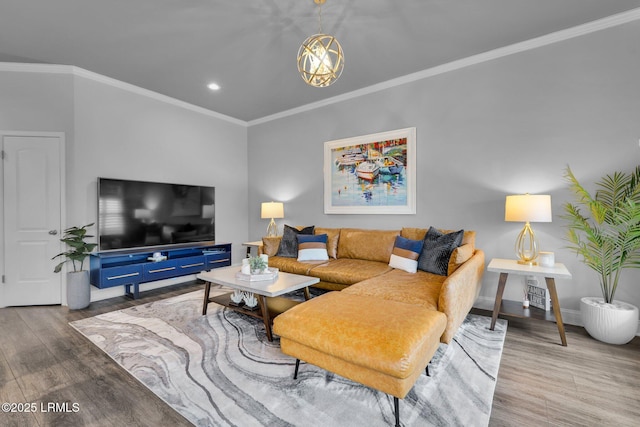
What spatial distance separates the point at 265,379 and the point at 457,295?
4.93 ft

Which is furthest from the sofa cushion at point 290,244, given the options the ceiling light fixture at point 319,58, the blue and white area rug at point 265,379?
the ceiling light fixture at point 319,58

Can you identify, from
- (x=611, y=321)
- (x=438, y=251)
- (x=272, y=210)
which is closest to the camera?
(x=611, y=321)

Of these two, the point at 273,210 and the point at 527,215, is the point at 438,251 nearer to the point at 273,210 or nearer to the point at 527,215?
the point at 527,215

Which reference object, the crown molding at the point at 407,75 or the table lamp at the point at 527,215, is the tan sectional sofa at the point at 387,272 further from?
the crown molding at the point at 407,75

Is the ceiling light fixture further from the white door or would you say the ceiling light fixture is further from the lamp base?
the white door

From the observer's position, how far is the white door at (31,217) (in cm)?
342

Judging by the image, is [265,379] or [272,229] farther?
[272,229]

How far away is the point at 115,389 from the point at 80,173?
9.57 ft

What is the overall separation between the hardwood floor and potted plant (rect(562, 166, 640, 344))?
0.19 metres

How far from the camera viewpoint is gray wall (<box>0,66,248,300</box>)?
11.4 feet

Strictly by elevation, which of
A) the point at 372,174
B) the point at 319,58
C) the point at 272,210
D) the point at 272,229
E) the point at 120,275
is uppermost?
the point at 319,58

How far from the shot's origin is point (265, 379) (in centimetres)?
193

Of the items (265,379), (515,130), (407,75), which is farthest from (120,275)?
(515,130)

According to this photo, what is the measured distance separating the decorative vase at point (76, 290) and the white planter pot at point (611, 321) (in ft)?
17.0
